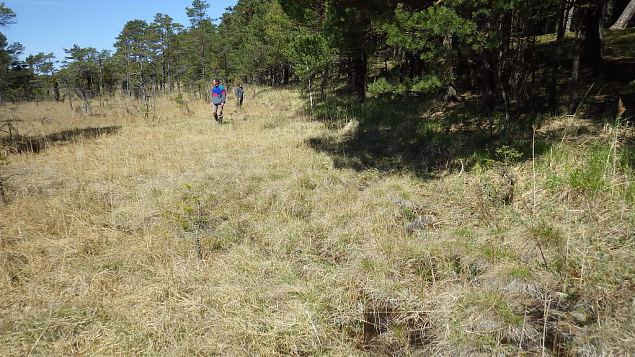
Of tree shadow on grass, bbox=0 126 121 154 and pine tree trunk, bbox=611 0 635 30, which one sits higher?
pine tree trunk, bbox=611 0 635 30

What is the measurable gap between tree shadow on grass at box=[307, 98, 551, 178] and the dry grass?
0.61 metres

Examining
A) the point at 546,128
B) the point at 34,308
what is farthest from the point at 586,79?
the point at 34,308

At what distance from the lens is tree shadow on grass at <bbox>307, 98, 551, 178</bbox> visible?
6.38m

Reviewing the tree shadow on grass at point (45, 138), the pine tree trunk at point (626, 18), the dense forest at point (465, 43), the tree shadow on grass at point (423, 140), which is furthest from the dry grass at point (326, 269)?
the pine tree trunk at point (626, 18)

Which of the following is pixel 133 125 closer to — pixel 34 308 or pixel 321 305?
pixel 34 308

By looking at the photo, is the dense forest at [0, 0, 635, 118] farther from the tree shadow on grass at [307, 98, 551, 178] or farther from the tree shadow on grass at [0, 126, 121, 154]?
the tree shadow on grass at [0, 126, 121, 154]

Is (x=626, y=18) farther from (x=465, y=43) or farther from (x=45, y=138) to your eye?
(x=45, y=138)

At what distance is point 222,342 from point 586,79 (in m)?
10.3

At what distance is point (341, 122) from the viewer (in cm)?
1172

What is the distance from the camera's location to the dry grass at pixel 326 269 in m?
2.84

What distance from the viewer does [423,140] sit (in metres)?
8.15

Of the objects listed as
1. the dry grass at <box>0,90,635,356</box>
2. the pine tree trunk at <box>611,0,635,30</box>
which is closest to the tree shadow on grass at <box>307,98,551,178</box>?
the dry grass at <box>0,90,635,356</box>

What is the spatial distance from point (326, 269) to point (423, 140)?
5267 mm

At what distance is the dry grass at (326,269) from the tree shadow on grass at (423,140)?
0.61 meters
